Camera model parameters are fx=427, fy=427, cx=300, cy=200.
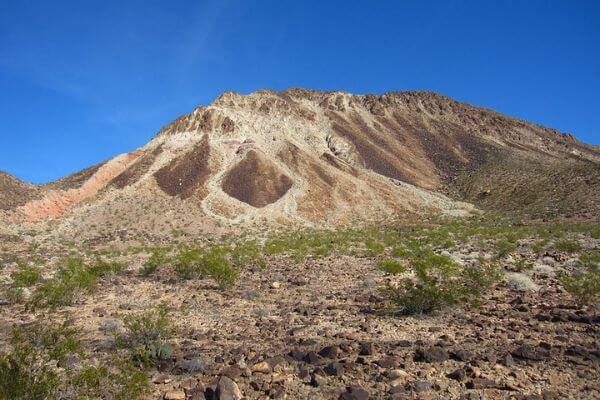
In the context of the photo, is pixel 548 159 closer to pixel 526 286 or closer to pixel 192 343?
pixel 526 286

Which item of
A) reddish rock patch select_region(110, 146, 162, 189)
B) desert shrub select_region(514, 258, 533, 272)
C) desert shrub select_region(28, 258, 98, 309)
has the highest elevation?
reddish rock patch select_region(110, 146, 162, 189)

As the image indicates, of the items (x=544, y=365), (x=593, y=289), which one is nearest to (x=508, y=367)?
(x=544, y=365)

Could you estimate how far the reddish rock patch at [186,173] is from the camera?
147 ft

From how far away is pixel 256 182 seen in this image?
46688mm

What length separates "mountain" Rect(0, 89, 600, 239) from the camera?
130ft

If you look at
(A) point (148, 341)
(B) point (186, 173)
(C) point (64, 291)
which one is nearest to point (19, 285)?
(C) point (64, 291)

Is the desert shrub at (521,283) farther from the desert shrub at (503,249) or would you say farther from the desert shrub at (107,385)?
the desert shrub at (107,385)

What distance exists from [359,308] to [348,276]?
464 cm

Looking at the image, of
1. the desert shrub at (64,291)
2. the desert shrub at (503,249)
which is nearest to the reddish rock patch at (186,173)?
the desert shrub at (64,291)

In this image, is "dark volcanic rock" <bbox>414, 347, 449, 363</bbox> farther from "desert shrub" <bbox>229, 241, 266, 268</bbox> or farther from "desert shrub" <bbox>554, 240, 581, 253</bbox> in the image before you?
"desert shrub" <bbox>554, 240, 581, 253</bbox>

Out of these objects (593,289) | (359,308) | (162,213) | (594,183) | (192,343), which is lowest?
(192,343)

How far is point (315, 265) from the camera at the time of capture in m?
18.4

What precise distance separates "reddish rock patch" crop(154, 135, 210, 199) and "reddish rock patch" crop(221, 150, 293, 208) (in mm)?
3041

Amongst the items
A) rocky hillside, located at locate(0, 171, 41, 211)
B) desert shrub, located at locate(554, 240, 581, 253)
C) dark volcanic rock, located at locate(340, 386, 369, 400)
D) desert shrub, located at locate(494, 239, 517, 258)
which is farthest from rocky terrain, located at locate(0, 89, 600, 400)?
desert shrub, located at locate(554, 240, 581, 253)
